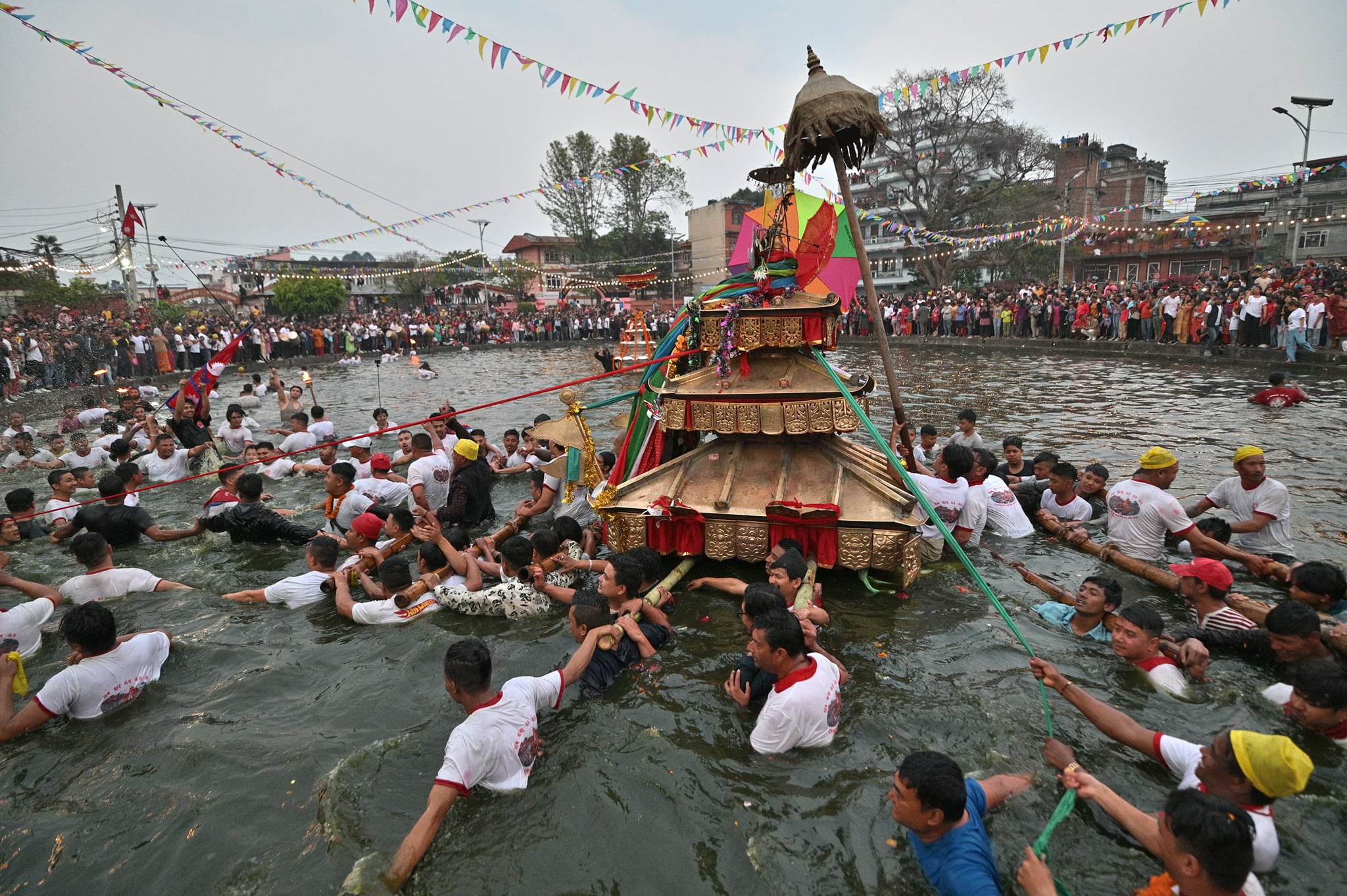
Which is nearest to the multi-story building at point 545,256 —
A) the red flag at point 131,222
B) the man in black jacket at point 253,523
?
the red flag at point 131,222

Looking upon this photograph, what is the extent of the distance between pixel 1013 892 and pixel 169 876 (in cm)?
402

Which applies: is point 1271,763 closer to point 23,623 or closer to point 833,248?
point 833,248

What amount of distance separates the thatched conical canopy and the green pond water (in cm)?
388

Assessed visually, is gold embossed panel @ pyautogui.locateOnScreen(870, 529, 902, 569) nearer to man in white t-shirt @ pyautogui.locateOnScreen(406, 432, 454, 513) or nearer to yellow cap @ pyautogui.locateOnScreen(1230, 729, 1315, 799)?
yellow cap @ pyautogui.locateOnScreen(1230, 729, 1315, 799)

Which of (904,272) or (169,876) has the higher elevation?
(904,272)

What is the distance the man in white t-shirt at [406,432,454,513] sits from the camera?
7875mm

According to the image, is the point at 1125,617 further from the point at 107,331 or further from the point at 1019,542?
the point at 107,331

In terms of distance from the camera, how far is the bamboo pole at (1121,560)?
5.79 m

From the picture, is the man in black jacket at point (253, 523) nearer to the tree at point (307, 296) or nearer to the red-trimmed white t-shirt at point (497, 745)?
the red-trimmed white t-shirt at point (497, 745)

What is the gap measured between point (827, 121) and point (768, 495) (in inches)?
126

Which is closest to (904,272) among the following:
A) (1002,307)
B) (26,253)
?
(1002,307)

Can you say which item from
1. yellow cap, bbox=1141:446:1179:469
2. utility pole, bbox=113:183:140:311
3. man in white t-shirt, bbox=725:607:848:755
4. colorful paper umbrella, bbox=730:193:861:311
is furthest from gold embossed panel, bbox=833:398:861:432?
utility pole, bbox=113:183:140:311

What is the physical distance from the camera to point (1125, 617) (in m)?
4.30

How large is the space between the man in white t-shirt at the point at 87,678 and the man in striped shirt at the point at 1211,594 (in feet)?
24.8
